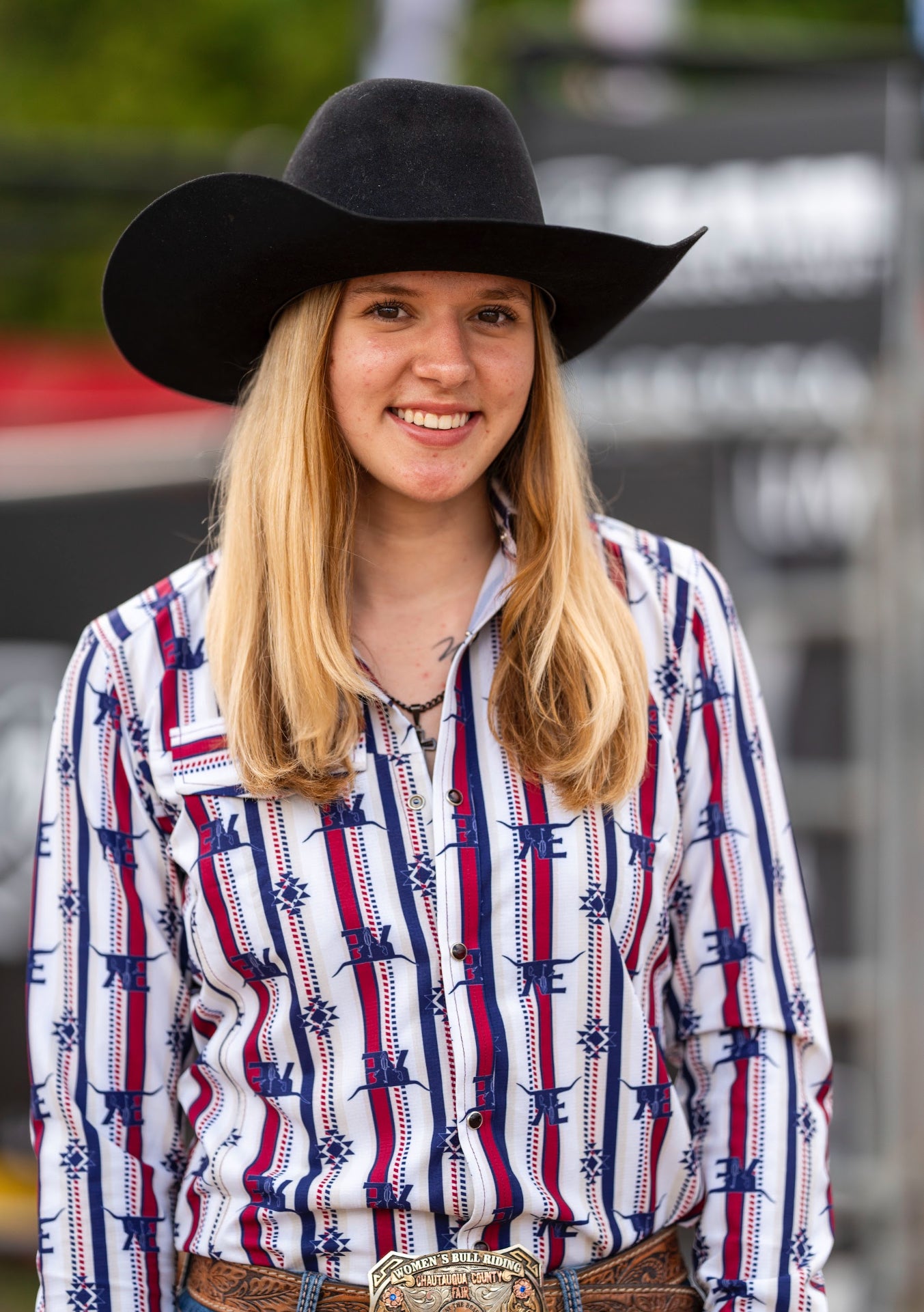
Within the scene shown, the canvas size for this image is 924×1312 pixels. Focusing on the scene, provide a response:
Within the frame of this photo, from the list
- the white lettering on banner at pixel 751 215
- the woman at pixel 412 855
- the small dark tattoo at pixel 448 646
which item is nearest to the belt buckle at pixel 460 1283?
the woman at pixel 412 855

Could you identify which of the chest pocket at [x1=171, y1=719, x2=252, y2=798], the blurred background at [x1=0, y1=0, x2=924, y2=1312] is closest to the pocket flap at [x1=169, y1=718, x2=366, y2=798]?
the chest pocket at [x1=171, y1=719, x2=252, y2=798]

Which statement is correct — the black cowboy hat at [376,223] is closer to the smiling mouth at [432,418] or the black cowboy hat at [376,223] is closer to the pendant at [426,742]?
the smiling mouth at [432,418]

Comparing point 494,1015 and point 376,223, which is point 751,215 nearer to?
point 376,223

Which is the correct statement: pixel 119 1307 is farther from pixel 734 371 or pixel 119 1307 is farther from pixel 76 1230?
pixel 734 371

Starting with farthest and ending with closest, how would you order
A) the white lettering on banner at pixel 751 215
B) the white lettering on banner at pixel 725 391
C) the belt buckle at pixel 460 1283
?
the white lettering on banner at pixel 751 215 < the white lettering on banner at pixel 725 391 < the belt buckle at pixel 460 1283

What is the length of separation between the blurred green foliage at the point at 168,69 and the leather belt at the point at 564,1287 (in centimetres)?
1072


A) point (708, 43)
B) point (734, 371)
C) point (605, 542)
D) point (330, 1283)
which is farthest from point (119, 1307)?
point (708, 43)

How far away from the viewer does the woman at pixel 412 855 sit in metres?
1.84

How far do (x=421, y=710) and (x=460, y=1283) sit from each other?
0.65 metres

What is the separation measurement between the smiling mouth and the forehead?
13 centimetres

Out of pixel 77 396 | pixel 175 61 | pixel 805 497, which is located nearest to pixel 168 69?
pixel 175 61

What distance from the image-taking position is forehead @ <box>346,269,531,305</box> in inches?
74.1

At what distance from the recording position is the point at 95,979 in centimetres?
196

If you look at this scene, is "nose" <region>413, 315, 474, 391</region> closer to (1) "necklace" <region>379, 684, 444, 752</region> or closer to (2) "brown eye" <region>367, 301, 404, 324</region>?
(2) "brown eye" <region>367, 301, 404, 324</region>
